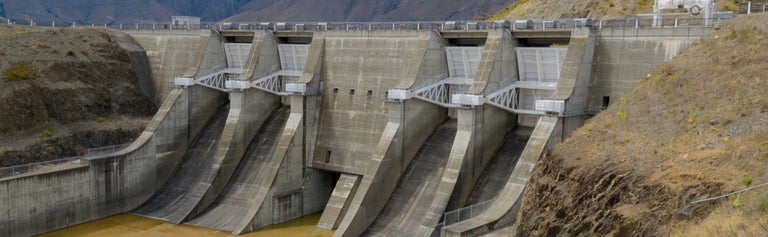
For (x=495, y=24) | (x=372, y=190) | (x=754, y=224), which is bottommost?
(x=372, y=190)

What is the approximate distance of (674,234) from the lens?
56.9 feet

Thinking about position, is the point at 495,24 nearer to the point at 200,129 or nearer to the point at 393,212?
the point at 393,212

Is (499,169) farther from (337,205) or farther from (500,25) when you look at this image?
(337,205)

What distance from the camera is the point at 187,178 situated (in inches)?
1757

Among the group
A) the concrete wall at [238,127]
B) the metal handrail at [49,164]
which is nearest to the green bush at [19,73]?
the metal handrail at [49,164]

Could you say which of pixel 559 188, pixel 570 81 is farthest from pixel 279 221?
pixel 559 188

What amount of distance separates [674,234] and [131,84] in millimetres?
42418

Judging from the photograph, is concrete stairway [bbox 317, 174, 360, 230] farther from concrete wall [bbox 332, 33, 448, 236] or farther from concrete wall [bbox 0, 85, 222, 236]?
concrete wall [bbox 0, 85, 222, 236]

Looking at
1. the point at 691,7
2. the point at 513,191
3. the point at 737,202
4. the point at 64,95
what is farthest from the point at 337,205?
the point at 737,202

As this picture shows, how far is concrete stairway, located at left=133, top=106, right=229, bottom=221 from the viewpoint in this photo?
139ft

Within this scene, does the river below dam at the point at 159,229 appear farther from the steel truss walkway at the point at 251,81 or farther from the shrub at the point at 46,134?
the steel truss walkway at the point at 251,81

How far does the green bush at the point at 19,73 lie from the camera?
44000 mm

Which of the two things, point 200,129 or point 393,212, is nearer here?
point 393,212

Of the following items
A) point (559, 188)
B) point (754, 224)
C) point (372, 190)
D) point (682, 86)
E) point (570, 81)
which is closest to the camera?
point (754, 224)
